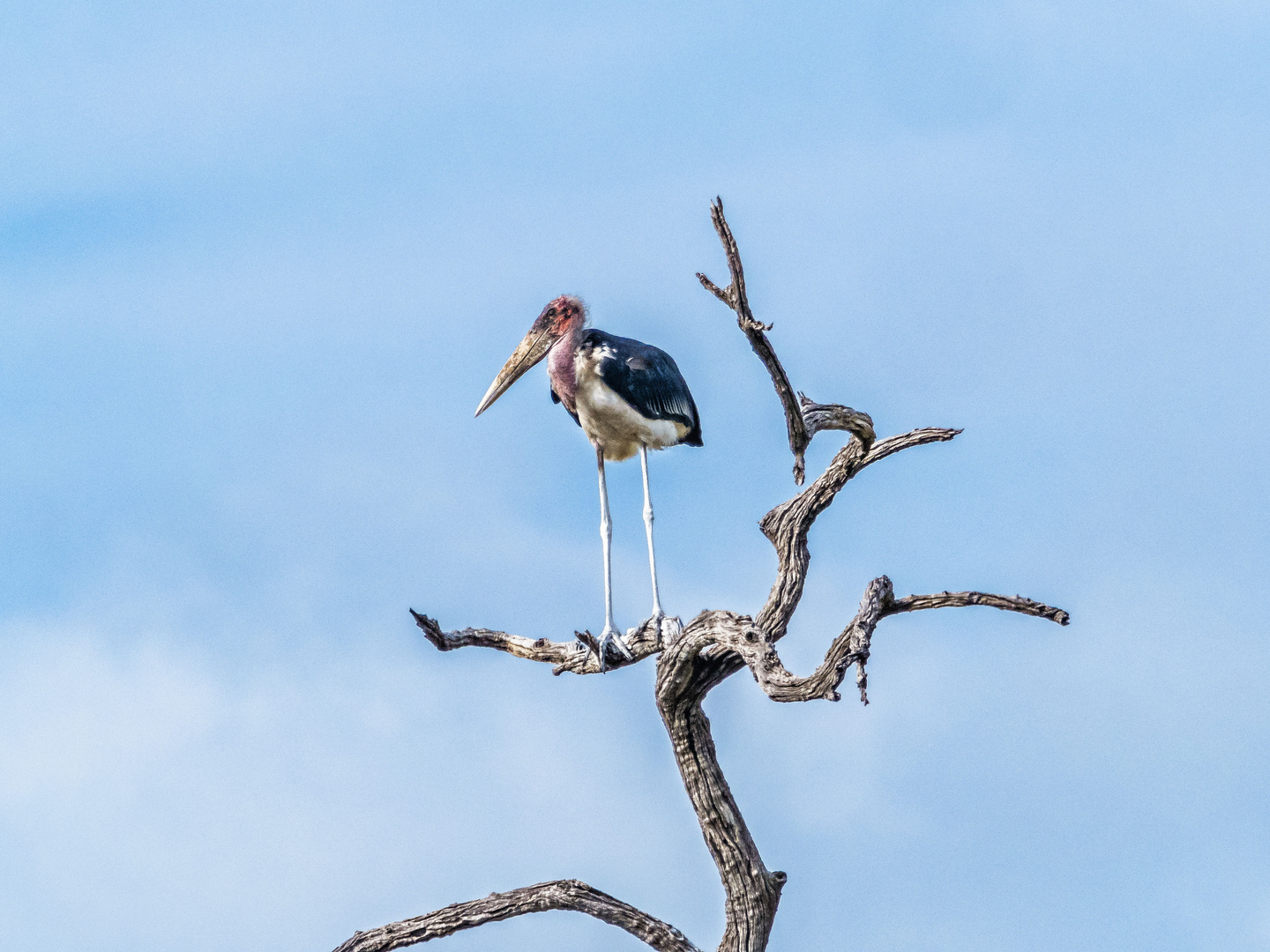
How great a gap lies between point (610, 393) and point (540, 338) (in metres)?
0.92

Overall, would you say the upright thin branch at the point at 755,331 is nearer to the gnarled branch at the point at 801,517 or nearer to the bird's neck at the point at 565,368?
the gnarled branch at the point at 801,517

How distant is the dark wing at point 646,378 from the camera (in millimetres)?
11336

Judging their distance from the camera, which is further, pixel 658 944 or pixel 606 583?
pixel 606 583

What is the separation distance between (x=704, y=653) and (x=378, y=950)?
288 centimetres

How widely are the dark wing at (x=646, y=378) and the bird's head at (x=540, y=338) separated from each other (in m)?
0.26

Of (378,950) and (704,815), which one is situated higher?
(704,815)

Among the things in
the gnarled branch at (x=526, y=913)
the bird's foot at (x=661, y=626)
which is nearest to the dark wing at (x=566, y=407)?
the bird's foot at (x=661, y=626)

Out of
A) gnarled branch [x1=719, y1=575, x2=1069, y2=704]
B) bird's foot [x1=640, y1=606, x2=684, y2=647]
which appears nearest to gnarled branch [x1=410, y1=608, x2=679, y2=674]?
bird's foot [x1=640, y1=606, x2=684, y2=647]

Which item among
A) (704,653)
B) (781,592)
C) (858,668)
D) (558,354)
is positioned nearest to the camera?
(858,668)

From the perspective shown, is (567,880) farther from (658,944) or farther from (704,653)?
(704,653)

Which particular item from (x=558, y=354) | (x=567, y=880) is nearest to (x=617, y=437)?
(x=558, y=354)

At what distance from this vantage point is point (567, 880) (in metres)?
10.5

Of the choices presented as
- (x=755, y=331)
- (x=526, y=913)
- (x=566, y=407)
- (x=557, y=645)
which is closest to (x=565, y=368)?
(x=566, y=407)

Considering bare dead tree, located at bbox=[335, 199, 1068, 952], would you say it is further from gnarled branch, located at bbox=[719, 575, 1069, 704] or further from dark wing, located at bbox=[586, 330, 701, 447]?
dark wing, located at bbox=[586, 330, 701, 447]
